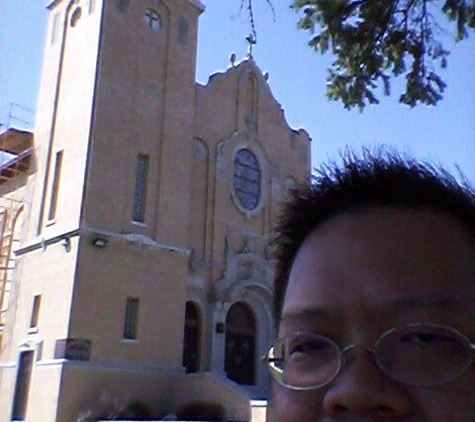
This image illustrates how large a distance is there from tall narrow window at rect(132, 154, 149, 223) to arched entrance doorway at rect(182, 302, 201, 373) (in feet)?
10.7

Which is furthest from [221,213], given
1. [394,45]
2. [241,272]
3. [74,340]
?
[394,45]

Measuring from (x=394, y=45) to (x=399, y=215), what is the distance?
6.23 metres

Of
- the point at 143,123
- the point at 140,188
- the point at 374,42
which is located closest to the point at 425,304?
the point at 374,42

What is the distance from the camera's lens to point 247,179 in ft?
73.3

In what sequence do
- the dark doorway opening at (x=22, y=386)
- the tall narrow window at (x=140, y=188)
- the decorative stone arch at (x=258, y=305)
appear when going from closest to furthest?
the dark doorway opening at (x=22, y=386)
the tall narrow window at (x=140, y=188)
the decorative stone arch at (x=258, y=305)

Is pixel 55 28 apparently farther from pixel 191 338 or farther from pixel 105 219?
pixel 191 338

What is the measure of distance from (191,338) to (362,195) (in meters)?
18.6

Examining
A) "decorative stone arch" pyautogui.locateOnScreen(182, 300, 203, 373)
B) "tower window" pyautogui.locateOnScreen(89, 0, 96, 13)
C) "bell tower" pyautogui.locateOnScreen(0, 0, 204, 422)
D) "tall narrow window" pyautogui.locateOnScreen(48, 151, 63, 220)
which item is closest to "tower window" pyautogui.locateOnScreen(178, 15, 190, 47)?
"bell tower" pyautogui.locateOnScreen(0, 0, 204, 422)

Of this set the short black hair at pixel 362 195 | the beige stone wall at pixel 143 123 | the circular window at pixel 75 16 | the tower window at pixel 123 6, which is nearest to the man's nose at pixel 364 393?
the short black hair at pixel 362 195

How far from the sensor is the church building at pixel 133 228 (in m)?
16.6

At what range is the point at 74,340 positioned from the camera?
52.7 ft

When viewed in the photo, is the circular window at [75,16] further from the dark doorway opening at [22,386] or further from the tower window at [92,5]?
the dark doorway opening at [22,386]

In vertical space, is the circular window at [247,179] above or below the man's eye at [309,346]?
above

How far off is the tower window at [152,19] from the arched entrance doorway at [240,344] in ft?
31.6
